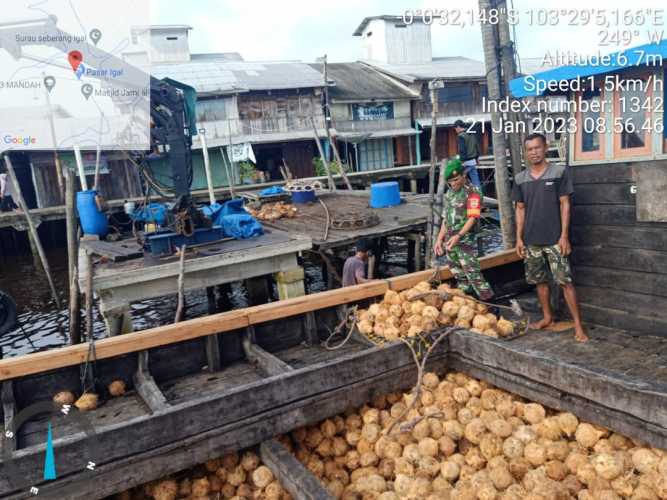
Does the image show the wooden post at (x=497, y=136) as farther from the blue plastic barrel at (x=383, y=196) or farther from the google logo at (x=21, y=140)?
the google logo at (x=21, y=140)

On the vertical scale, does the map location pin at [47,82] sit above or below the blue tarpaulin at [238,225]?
above

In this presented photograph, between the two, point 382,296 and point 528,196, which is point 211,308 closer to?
point 382,296

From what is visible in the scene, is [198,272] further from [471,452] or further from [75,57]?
[471,452]

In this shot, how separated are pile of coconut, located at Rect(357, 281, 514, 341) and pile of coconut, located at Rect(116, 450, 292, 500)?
185cm

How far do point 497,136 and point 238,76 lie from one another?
25.1m

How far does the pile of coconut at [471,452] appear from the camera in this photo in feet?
11.4

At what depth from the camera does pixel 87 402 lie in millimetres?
4738

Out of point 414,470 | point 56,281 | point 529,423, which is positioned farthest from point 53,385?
point 56,281

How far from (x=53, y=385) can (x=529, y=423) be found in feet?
14.8

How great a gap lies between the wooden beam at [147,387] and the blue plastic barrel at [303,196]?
1101 cm

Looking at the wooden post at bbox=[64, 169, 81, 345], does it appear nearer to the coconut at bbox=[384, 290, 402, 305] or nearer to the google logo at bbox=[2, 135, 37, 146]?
the coconut at bbox=[384, 290, 402, 305]

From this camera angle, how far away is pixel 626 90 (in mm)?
5531

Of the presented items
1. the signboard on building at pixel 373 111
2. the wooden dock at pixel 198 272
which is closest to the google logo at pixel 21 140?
the signboard on building at pixel 373 111

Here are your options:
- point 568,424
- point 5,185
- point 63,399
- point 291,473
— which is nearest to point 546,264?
point 568,424
